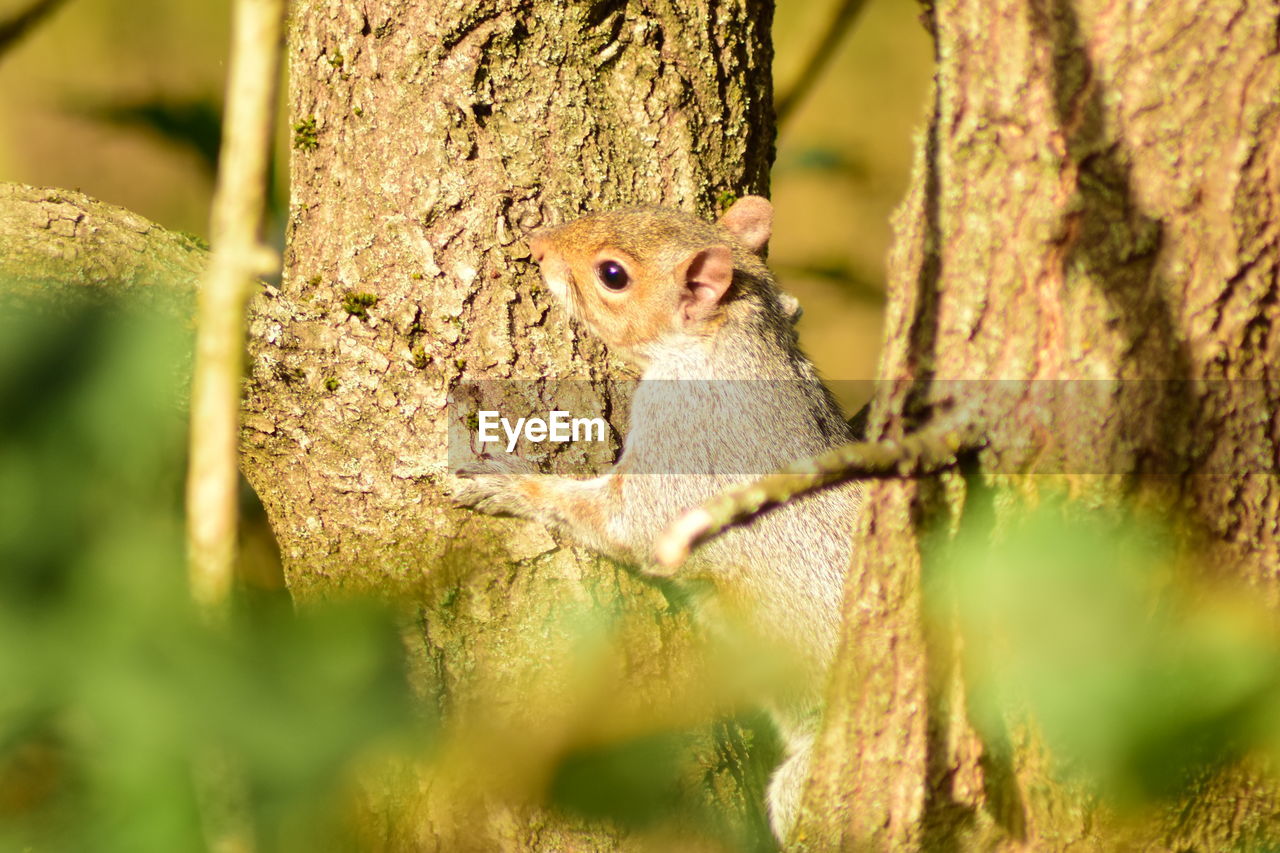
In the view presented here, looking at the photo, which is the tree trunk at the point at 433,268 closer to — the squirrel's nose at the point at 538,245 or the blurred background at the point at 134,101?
the squirrel's nose at the point at 538,245

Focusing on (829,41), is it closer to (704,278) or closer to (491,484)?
(704,278)

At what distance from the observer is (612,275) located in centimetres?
257

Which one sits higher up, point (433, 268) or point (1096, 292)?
point (433, 268)

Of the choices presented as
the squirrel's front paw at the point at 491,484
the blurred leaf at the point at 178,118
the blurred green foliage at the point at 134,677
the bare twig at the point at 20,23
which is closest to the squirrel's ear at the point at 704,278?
the squirrel's front paw at the point at 491,484

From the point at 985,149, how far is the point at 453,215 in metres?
1.27

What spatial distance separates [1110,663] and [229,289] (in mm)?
590

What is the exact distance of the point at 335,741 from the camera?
2.16 ft

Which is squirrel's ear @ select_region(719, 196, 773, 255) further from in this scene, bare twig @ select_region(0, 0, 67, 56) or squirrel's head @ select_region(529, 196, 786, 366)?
bare twig @ select_region(0, 0, 67, 56)

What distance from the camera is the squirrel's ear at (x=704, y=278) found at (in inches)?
97.8

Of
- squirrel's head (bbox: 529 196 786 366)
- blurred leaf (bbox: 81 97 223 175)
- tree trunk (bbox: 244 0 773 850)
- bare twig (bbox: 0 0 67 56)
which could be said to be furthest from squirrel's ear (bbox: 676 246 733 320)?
blurred leaf (bbox: 81 97 223 175)

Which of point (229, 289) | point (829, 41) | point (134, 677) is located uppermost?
point (829, 41)

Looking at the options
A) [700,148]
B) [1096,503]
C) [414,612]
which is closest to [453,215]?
[700,148]

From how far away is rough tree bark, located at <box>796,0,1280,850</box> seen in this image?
1.00m

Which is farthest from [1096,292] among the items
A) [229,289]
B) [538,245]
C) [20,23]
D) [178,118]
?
[178,118]
